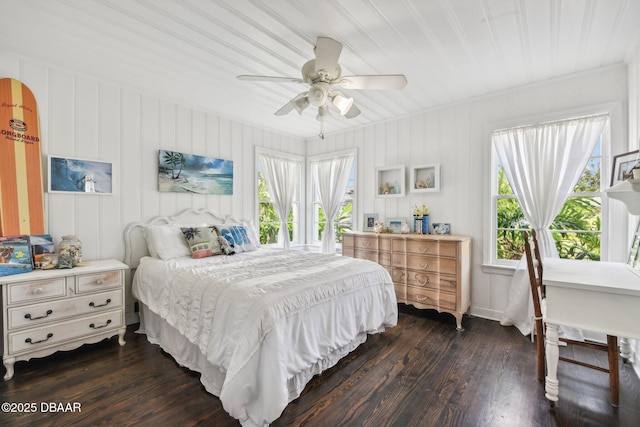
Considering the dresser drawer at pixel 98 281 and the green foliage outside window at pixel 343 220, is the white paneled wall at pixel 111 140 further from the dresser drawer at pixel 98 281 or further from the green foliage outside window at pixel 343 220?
the green foliage outside window at pixel 343 220

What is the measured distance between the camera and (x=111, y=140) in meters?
3.04

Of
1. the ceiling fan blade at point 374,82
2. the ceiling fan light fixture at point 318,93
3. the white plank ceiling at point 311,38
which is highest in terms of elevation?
the white plank ceiling at point 311,38

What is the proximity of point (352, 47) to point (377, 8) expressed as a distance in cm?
45

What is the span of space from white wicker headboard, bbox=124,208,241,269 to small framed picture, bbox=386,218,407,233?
8.27ft

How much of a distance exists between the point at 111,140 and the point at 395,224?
3.59 meters

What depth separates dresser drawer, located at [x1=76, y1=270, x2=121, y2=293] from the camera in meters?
2.45

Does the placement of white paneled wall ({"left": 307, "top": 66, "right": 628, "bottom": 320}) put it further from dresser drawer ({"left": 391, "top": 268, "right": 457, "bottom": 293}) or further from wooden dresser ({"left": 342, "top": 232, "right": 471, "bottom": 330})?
dresser drawer ({"left": 391, "top": 268, "right": 457, "bottom": 293})

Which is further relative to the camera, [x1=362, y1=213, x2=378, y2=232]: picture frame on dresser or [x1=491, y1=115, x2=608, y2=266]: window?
[x1=362, y1=213, x2=378, y2=232]: picture frame on dresser

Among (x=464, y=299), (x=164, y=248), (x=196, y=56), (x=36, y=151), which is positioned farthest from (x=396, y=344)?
(x=36, y=151)

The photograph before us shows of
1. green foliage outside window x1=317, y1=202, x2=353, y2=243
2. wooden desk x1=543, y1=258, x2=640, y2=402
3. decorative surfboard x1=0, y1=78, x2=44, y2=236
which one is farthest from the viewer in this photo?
green foliage outside window x1=317, y1=202, x2=353, y2=243

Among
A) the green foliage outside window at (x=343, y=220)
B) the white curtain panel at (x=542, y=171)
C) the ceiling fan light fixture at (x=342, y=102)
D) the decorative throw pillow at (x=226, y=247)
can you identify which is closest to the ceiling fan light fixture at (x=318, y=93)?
the ceiling fan light fixture at (x=342, y=102)

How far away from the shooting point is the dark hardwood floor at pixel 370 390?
1737 millimetres

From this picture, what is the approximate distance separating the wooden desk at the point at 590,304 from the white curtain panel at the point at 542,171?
43.9 inches

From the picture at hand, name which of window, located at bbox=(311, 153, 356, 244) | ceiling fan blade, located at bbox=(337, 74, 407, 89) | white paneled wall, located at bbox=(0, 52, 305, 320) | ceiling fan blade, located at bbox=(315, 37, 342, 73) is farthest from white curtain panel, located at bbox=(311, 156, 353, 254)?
Result: ceiling fan blade, located at bbox=(315, 37, 342, 73)
